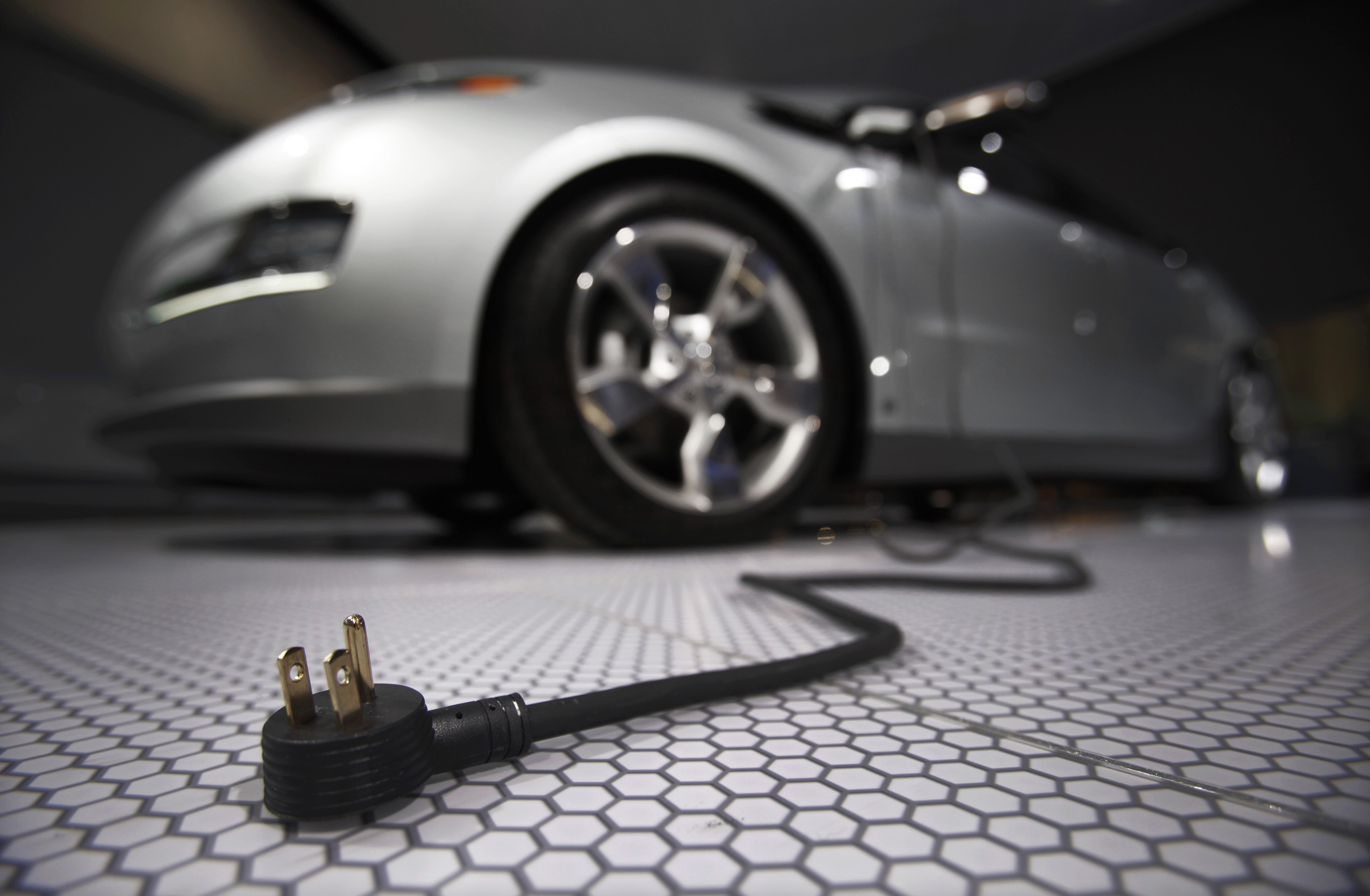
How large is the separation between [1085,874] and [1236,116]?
704 cm

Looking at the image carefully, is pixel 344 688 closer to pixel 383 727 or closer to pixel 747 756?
pixel 383 727

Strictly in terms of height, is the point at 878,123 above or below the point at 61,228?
below

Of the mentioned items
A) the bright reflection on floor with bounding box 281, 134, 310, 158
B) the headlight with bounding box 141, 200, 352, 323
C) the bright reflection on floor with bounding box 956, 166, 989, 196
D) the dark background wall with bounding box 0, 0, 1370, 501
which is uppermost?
the dark background wall with bounding box 0, 0, 1370, 501

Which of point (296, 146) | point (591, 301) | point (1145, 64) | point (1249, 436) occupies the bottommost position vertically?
point (1249, 436)

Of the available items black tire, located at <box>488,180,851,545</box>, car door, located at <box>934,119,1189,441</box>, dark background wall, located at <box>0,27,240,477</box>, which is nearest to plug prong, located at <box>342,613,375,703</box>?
black tire, located at <box>488,180,851,545</box>

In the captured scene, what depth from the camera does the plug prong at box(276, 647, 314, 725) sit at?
0.23 metres

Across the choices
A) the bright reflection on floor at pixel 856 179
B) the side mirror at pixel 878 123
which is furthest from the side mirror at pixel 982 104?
the bright reflection on floor at pixel 856 179

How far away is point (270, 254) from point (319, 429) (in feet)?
1.02

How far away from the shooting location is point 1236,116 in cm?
505

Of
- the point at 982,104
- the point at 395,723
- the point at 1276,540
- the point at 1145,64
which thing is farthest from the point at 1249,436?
the point at 1145,64

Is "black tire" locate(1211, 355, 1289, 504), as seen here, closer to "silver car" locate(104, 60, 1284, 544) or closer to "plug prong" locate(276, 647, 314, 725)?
"silver car" locate(104, 60, 1284, 544)

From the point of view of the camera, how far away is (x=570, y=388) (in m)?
1.12

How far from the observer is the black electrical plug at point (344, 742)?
0.76 feet

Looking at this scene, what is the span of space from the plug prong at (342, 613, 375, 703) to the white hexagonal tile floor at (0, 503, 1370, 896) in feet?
0.17
